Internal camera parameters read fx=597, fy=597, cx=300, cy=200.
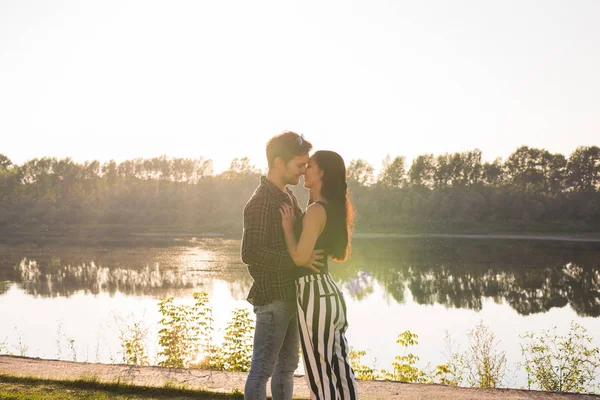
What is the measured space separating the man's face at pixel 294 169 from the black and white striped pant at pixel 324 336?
62 cm

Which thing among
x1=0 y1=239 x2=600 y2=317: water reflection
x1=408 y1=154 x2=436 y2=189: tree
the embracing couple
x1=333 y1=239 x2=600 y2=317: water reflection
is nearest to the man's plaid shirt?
the embracing couple

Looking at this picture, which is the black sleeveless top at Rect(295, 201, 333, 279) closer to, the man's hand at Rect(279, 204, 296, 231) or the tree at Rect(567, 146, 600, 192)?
the man's hand at Rect(279, 204, 296, 231)

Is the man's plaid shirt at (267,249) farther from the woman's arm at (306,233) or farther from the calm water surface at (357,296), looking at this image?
the calm water surface at (357,296)

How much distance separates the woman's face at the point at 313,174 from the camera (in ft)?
12.2

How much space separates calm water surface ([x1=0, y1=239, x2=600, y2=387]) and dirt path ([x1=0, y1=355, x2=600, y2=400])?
2791 millimetres

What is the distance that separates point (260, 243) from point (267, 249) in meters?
0.06

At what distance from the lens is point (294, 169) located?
3744mm

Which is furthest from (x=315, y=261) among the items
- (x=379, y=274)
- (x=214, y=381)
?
(x=379, y=274)

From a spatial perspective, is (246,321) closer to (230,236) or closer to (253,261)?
(253,261)

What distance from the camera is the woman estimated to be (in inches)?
143

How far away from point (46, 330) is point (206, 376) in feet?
34.7

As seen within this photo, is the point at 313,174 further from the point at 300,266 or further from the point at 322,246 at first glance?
the point at 300,266

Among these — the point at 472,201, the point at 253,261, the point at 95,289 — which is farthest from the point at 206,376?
the point at 472,201

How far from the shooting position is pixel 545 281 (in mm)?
27609
